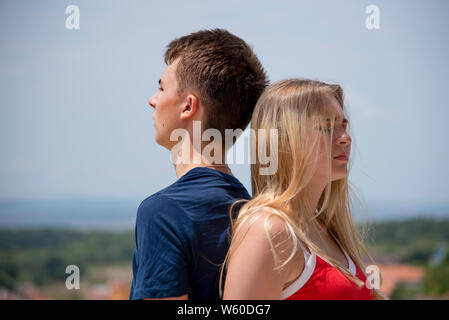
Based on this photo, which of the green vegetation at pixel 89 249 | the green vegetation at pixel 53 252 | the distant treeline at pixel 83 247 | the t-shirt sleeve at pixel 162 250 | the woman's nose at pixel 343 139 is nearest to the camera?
the t-shirt sleeve at pixel 162 250

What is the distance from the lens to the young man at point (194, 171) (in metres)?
1.54

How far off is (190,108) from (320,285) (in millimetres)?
759

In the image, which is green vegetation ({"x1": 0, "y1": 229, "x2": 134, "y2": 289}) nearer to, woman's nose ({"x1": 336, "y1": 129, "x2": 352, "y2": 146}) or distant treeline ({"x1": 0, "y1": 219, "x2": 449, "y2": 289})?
distant treeline ({"x1": 0, "y1": 219, "x2": 449, "y2": 289})

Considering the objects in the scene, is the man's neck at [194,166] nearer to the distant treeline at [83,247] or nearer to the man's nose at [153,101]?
the man's nose at [153,101]

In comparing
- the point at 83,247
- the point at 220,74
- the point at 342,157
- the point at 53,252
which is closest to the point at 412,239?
the point at 83,247

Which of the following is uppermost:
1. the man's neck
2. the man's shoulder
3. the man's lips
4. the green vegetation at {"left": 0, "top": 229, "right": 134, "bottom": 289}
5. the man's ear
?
the man's ear

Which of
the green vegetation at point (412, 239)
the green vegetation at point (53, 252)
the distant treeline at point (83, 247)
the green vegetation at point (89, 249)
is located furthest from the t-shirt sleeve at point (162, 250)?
the green vegetation at point (53, 252)

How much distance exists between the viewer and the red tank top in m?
1.57

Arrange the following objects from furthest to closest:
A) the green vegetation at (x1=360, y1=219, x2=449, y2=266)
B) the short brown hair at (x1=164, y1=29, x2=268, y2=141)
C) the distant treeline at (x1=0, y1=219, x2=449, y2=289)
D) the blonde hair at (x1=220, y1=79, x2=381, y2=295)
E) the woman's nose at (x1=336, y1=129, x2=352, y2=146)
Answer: the distant treeline at (x1=0, y1=219, x2=449, y2=289)
the green vegetation at (x1=360, y1=219, x2=449, y2=266)
the short brown hair at (x1=164, y1=29, x2=268, y2=141)
the woman's nose at (x1=336, y1=129, x2=352, y2=146)
the blonde hair at (x1=220, y1=79, x2=381, y2=295)

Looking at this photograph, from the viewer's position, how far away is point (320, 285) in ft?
5.17

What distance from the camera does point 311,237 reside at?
1737 mm

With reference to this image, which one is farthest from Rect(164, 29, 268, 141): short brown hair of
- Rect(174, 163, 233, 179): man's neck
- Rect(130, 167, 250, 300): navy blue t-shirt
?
Rect(130, 167, 250, 300): navy blue t-shirt

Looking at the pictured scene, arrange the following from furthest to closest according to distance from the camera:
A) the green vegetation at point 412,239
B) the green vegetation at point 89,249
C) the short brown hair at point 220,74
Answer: the green vegetation at point 89,249
the green vegetation at point 412,239
the short brown hair at point 220,74
